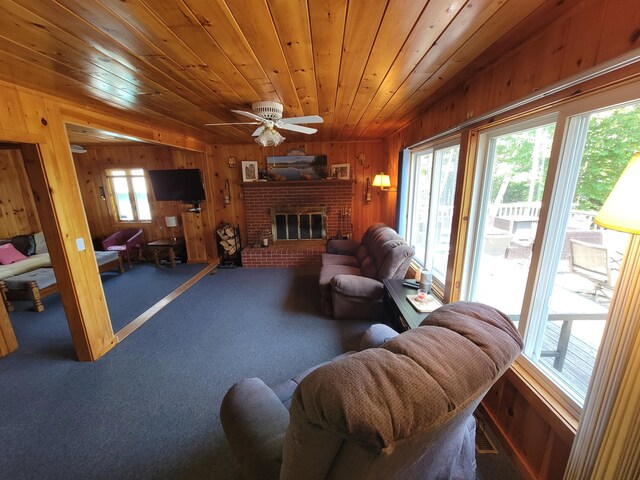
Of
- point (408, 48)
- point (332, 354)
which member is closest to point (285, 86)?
point (408, 48)

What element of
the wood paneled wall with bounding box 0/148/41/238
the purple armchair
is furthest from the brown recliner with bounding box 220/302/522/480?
the wood paneled wall with bounding box 0/148/41/238

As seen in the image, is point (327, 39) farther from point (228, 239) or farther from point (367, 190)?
point (228, 239)

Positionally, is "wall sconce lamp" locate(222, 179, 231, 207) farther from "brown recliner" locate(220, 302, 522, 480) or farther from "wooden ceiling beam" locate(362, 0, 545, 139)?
"brown recliner" locate(220, 302, 522, 480)

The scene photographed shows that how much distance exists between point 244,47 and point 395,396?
1.69 meters

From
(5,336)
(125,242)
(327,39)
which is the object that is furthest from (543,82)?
(125,242)

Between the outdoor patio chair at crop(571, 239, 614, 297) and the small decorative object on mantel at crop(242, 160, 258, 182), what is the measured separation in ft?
14.7

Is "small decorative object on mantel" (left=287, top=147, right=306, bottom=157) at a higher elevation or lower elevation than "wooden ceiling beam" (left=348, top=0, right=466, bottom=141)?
lower

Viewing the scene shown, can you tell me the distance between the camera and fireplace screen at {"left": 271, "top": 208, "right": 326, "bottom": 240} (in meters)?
4.96

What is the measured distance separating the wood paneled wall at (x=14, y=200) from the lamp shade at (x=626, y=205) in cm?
701

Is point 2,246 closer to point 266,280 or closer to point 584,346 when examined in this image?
point 266,280

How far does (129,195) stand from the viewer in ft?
17.3

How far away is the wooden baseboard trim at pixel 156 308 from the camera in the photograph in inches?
107

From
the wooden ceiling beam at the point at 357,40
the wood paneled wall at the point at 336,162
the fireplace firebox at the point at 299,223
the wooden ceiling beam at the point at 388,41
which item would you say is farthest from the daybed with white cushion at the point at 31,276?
the wooden ceiling beam at the point at 388,41

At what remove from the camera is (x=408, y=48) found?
4.58 ft
